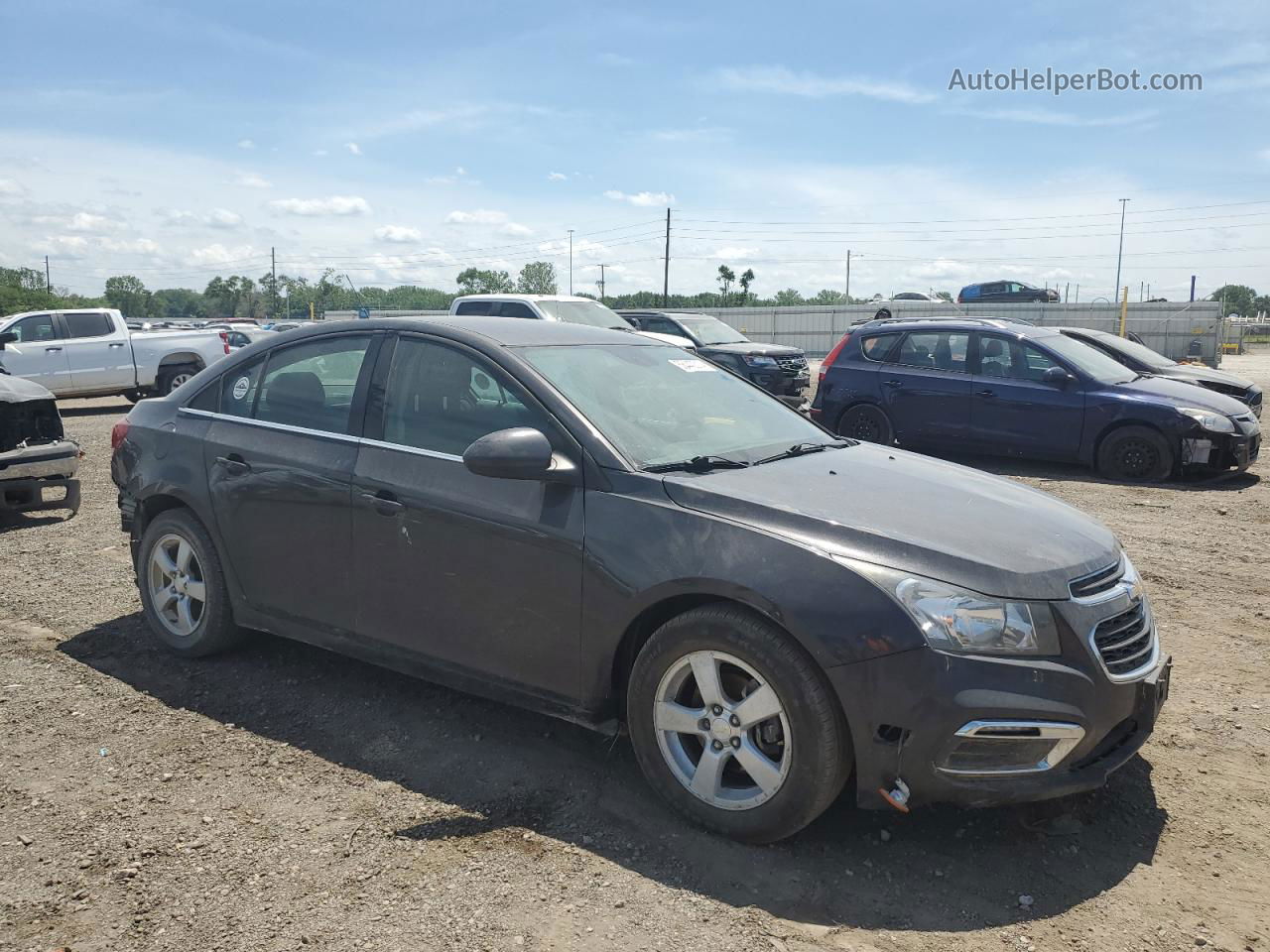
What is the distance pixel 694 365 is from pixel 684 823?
2.15 metres

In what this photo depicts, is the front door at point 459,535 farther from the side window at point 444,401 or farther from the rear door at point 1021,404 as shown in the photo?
the rear door at point 1021,404

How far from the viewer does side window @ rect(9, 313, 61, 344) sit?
1730 centimetres

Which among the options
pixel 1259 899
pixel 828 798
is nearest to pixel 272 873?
pixel 828 798

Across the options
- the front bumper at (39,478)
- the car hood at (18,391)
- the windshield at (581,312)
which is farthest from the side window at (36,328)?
the front bumper at (39,478)

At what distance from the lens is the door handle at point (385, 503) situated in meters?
3.94

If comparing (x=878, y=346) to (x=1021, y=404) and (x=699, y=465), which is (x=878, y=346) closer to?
(x=1021, y=404)

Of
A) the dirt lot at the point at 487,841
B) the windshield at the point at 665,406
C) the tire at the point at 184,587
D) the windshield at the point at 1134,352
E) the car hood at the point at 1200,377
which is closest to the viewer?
the dirt lot at the point at 487,841

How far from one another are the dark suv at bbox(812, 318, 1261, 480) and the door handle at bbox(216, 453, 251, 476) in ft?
27.8

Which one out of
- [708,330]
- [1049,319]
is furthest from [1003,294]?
[708,330]

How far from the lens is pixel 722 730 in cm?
320

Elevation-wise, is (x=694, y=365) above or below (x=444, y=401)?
above

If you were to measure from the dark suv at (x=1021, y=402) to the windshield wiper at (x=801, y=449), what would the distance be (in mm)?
6946

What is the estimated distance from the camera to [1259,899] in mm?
2961

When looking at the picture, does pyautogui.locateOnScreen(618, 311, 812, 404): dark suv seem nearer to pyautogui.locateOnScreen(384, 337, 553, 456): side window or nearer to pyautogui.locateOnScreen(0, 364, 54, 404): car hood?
pyautogui.locateOnScreen(0, 364, 54, 404): car hood
